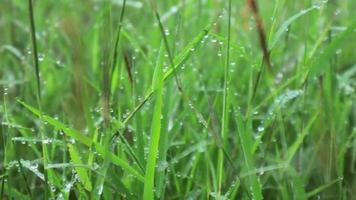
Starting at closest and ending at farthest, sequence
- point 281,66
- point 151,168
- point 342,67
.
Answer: point 151,168, point 281,66, point 342,67

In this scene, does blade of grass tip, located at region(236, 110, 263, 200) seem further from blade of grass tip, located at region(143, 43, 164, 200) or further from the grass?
blade of grass tip, located at region(143, 43, 164, 200)

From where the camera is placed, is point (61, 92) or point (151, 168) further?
point (61, 92)

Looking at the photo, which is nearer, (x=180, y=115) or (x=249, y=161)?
(x=249, y=161)

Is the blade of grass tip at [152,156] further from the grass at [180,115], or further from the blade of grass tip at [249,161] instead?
the blade of grass tip at [249,161]

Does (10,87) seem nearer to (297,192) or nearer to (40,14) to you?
(40,14)

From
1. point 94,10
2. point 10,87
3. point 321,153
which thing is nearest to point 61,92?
point 10,87

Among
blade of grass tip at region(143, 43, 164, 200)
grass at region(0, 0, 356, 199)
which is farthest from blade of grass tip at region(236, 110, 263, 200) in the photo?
blade of grass tip at region(143, 43, 164, 200)

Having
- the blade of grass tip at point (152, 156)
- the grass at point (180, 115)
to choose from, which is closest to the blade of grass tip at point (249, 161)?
the grass at point (180, 115)

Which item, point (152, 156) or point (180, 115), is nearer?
point (152, 156)
